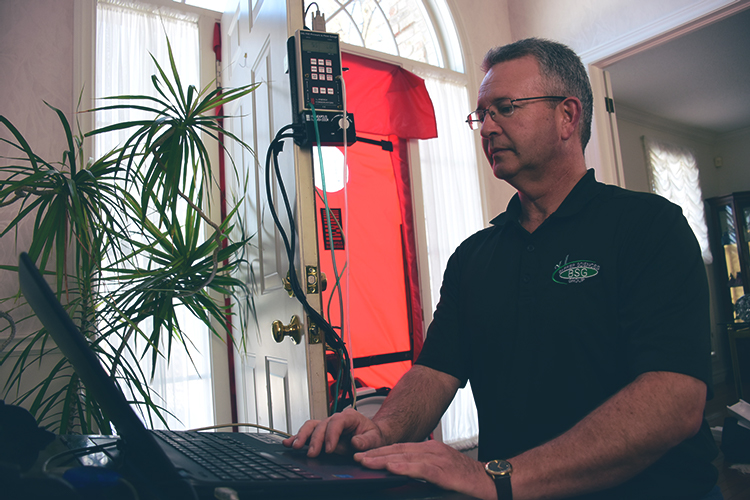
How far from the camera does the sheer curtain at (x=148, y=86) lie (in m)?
2.31

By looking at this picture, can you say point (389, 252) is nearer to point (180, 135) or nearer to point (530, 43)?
point (180, 135)

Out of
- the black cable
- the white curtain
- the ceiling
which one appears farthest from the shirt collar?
the white curtain

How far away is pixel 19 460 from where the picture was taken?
1.65ft

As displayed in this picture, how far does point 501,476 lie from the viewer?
2.05 ft

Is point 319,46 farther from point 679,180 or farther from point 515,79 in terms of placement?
point 679,180

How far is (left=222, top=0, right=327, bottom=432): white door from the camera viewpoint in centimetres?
127

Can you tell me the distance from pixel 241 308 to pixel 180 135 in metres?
0.75

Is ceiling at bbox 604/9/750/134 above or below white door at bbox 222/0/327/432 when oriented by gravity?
above

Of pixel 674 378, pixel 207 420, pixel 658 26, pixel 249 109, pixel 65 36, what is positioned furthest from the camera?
pixel 658 26

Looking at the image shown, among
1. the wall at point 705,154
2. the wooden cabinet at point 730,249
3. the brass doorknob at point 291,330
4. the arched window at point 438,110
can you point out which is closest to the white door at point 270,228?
the brass doorknob at point 291,330

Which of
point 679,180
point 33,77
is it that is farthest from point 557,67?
point 679,180

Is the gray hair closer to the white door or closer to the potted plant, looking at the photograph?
the white door

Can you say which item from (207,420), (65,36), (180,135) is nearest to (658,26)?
(180,135)

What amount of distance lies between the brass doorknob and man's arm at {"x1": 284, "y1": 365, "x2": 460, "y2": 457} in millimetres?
351
